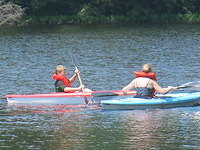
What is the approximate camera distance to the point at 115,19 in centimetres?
7144

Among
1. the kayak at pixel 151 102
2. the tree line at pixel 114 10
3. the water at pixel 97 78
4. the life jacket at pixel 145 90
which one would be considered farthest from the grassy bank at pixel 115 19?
the life jacket at pixel 145 90

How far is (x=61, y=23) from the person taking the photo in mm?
70938

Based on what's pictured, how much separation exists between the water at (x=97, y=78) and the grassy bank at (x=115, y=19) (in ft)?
25.3

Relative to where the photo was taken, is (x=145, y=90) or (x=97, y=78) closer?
(x=145, y=90)

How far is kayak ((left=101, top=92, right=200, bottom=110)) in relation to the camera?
23.6 m

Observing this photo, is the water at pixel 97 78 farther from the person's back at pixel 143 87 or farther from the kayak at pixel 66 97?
the person's back at pixel 143 87

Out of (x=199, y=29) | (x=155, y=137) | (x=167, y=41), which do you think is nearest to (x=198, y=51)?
(x=167, y=41)

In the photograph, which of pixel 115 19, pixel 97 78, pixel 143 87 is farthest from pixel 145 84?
pixel 115 19

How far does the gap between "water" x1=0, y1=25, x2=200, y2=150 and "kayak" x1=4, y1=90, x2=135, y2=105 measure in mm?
595

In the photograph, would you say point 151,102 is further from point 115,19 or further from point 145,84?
point 115,19

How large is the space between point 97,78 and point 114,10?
4297cm

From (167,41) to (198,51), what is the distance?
805cm

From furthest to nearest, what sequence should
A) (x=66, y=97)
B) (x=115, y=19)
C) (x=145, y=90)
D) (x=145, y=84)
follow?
(x=115, y=19) < (x=66, y=97) < (x=145, y=90) < (x=145, y=84)

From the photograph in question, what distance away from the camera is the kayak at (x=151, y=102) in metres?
23.6
